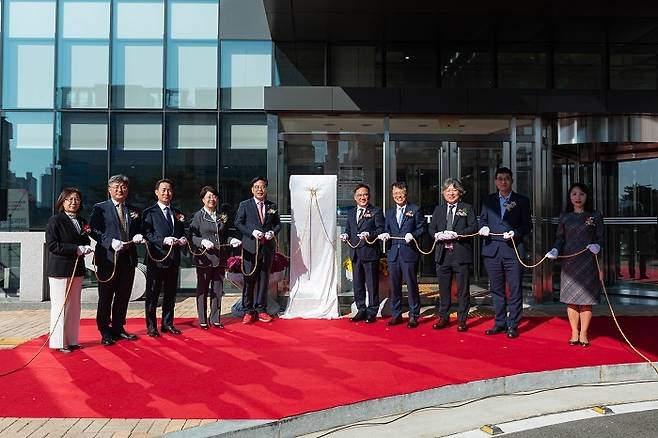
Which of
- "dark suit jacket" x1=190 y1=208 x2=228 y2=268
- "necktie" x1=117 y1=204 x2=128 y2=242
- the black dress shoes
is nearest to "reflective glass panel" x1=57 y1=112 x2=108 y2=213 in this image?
"dark suit jacket" x1=190 y1=208 x2=228 y2=268

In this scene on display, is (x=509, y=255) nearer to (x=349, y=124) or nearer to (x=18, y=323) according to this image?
(x=349, y=124)

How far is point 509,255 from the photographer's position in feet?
23.1

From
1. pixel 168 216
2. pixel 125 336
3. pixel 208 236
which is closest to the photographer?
pixel 125 336

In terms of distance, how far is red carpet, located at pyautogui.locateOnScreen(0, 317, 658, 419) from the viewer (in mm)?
4496

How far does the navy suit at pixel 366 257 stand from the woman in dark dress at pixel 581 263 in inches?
87.9

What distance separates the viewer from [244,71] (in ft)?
38.3

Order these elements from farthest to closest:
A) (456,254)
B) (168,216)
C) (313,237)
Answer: (313,237) → (456,254) → (168,216)

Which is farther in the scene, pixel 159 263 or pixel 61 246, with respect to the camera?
pixel 159 263

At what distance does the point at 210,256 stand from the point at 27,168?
6.28 m

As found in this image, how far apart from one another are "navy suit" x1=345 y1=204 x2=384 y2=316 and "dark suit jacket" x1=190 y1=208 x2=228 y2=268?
170 centimetres

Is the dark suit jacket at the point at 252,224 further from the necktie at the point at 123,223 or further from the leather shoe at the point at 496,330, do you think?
the leather shoe at the point at 496,330

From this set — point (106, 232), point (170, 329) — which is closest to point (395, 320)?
point (170, 329)

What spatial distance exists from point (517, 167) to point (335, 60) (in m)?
3.74

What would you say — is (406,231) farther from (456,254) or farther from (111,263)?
(111,263)
